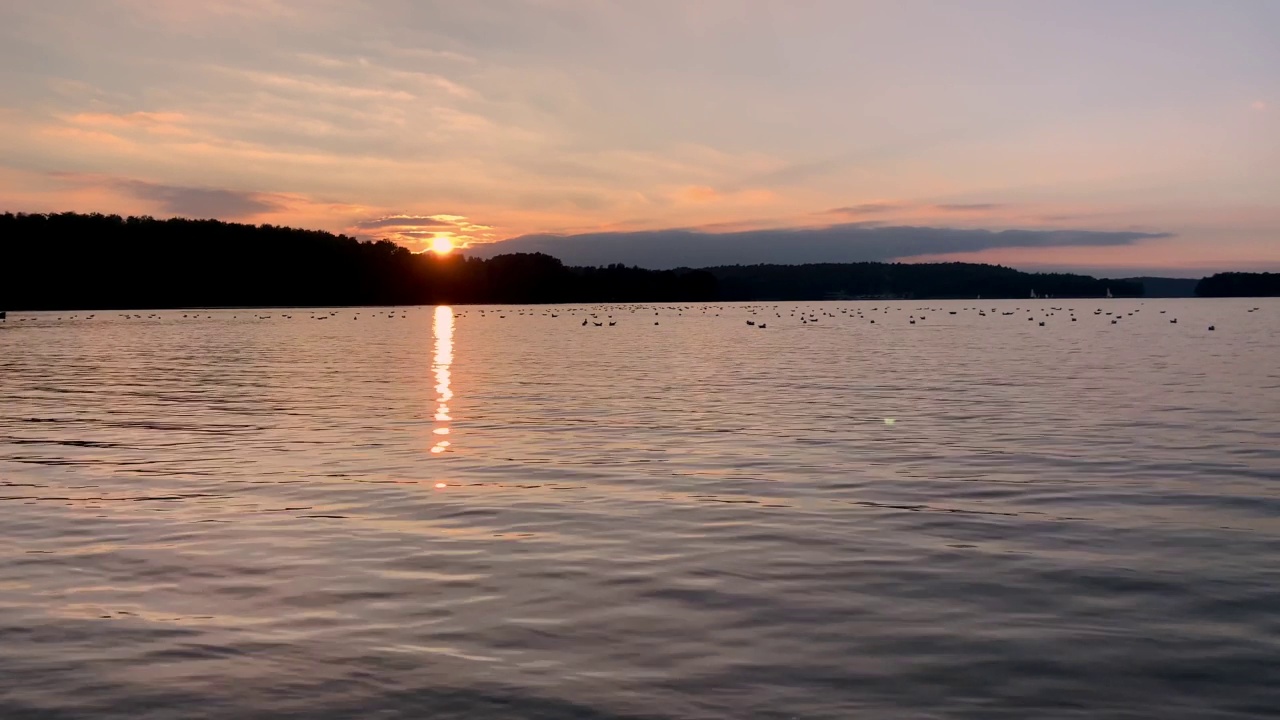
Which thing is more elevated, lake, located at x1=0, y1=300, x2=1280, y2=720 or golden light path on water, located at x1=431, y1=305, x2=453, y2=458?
lake, located at x1=0, y1=300, x2=1280, y2=720

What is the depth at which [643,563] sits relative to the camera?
502 inches

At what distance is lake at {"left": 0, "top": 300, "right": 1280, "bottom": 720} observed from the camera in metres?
8.55

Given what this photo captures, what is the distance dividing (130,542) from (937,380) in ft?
110

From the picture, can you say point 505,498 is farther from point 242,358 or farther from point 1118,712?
point 242,358

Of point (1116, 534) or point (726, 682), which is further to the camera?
point (1116, 534)

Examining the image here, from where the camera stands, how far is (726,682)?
28.3 ft

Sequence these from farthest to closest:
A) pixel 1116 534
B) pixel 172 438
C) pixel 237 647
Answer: pixel 172 438 < pixel 1116 534 < pixel 237 647

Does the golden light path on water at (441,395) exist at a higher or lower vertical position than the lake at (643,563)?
lower

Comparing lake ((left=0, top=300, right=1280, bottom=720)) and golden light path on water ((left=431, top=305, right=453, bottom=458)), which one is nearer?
lake ((left=0, top=300, right=1280, bottom=720))

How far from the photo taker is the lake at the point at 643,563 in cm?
855

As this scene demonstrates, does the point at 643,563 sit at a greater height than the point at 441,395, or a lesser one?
greater

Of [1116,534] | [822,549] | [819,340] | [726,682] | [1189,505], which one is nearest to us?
[726,682]

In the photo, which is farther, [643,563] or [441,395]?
[441,395]

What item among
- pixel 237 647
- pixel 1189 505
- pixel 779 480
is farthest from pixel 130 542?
pixel 1189 505
